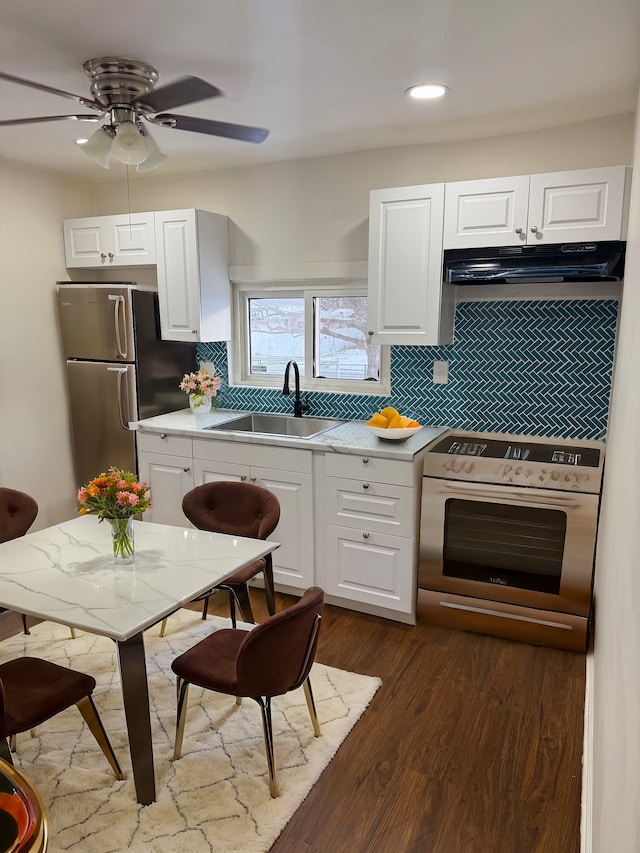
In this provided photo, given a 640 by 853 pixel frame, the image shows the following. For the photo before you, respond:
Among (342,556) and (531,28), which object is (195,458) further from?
(531,28)

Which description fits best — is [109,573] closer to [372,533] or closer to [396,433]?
[372,533]

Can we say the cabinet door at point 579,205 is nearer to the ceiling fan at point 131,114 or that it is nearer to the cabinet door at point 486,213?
the cabinet door at point 486,213

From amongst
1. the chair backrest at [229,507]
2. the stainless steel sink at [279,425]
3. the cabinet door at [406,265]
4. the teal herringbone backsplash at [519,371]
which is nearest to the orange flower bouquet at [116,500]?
the chair backrest at [229,507]

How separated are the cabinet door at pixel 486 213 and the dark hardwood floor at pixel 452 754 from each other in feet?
6.58

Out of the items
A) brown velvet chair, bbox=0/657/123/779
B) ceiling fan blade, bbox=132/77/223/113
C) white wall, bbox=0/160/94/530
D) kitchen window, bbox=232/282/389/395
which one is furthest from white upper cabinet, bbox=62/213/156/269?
brown velvet chair, bbox=0/657/123/779

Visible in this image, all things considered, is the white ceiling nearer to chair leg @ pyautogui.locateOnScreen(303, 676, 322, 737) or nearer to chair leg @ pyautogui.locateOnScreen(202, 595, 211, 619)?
chair leg @ pyautogui.locateOnScreen(303, 676, 322, 737)

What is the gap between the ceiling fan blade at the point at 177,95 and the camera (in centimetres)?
183

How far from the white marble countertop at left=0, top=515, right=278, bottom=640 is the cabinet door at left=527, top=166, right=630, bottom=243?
1971mm

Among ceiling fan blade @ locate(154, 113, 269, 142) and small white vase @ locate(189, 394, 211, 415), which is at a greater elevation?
ceiling fan blade @ locate(154, 113, 269, 142)

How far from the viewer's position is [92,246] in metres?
4.10

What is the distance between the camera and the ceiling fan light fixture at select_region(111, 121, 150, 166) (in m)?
Answer: 2.07

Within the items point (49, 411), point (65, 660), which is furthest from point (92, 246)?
point (65, 660)

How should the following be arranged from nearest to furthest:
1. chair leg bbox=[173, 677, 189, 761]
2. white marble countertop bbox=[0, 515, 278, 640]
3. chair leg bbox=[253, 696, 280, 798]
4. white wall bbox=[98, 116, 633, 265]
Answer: white marble countertop bbox=[0, 515, 278, 640]
chair leg bbox=[253, 696, 280, 798]
chair leg bbox=[173, 677, 189, 761]
white wall bbox=[98, 116, 633, 265]

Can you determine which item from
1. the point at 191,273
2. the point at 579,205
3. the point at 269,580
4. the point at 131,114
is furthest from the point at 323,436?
the point at 131,114
